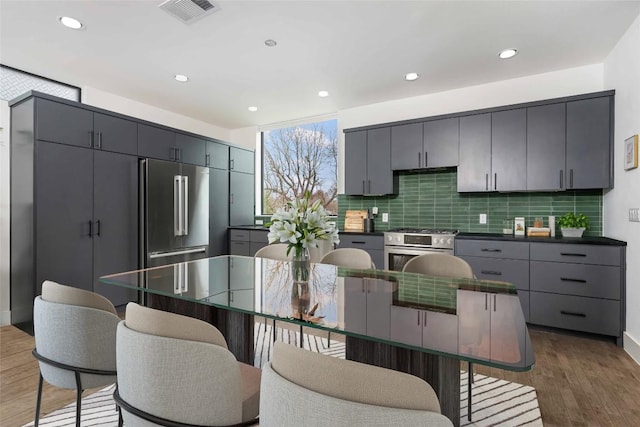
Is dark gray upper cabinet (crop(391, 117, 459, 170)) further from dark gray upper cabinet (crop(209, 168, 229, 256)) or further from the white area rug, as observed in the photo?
dark gray upper cabinet (crop(209, 168, 229, 256))

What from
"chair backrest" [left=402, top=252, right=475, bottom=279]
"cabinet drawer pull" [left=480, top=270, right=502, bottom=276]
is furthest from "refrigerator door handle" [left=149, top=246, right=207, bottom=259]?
"cabinet drawer pull" [left=480, top=270, right=502, bottom=276]

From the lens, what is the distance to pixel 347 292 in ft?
5.37

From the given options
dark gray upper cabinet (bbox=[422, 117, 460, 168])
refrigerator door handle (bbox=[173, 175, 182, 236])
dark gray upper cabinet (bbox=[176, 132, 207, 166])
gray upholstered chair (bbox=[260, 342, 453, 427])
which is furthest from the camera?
dark gray upper cabinet (bbox=[176, 132, 207, 166])

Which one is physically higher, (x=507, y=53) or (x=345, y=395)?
(x=507, y=53)

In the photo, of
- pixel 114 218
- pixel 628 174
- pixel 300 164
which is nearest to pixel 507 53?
pixel 628 174

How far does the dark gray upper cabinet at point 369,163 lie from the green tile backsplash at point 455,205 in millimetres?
267

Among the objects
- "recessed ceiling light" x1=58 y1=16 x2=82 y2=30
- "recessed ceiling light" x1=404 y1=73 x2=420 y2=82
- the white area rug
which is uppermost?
"recessed ceiling light" x1=58 y1=16 x2=82 y2=30

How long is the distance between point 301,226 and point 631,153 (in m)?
2.77

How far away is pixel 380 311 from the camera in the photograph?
1.33m

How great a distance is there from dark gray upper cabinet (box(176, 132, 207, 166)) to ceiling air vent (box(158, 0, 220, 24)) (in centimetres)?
209

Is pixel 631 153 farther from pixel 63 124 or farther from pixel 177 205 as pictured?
pixel 63 124

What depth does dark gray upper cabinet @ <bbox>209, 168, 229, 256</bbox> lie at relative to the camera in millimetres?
4988

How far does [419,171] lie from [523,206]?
122 centimetres

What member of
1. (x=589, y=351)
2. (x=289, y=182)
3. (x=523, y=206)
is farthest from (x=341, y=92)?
(x=589, y=351)
